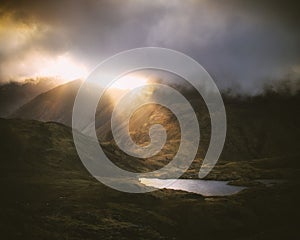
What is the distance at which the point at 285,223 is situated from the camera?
88.4 metres

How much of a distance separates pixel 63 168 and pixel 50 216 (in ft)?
318

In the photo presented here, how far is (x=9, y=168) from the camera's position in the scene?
160 meters

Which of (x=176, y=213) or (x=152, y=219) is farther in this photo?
A: (x=176, y=213)

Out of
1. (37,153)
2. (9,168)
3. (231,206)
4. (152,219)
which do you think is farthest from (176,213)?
(37,153)

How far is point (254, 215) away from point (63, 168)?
4410 inches

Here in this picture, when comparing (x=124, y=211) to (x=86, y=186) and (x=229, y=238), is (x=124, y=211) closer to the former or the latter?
(x=229, y=238)

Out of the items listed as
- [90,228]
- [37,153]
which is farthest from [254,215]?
[37,153]

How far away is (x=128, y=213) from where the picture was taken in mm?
96688

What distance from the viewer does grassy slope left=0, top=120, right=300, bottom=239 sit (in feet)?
251

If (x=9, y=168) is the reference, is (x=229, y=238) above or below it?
below

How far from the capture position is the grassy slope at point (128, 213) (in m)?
76.5

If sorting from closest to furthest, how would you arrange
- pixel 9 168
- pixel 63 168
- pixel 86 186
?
pixel 86 186
pixel 9 168
pixel 63 168

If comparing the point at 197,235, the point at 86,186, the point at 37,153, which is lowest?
the point at 197,235

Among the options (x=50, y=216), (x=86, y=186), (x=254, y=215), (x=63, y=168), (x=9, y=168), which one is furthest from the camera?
(x=63, y=168)
